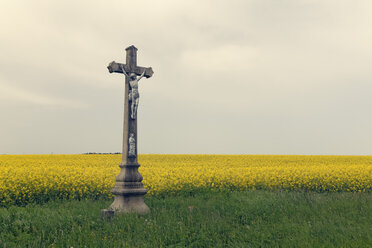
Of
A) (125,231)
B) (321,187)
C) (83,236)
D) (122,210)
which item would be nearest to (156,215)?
(122,210)

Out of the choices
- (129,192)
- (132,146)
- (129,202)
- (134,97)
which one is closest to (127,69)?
(134,97)

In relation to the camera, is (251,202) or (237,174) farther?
(237,174)

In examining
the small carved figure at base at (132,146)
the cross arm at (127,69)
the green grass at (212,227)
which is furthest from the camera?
the cross arm at (127,69)

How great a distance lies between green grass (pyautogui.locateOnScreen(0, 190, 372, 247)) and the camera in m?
6.23

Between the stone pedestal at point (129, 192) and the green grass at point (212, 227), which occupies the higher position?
the stone pedestal at point (129, 192)

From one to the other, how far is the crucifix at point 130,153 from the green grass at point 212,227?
1.85 feet

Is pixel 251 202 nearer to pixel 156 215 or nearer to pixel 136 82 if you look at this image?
pixel 156 215

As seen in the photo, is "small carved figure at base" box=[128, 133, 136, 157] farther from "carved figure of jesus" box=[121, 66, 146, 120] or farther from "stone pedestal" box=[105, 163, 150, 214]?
"carved figure of jesus" box=[121, 66, 146, 120]

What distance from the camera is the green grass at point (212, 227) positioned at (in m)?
6.23

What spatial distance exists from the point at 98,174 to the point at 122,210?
5378 millimetres

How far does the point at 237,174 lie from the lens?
13.8 metres

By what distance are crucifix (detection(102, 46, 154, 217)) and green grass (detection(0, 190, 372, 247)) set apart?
0.56 meters

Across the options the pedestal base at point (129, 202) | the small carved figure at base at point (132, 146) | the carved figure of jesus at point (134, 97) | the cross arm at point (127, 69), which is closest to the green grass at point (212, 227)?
the pedestal base at point (129, 202)

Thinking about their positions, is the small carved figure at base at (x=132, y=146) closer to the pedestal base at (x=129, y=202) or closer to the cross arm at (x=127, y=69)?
the pedestal base at (x=129, y=202)
